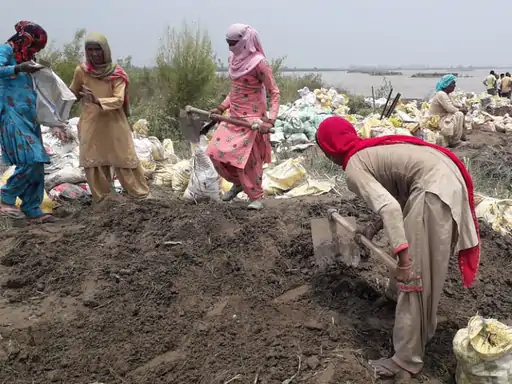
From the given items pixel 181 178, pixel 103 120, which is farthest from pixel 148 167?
pixel 103 120

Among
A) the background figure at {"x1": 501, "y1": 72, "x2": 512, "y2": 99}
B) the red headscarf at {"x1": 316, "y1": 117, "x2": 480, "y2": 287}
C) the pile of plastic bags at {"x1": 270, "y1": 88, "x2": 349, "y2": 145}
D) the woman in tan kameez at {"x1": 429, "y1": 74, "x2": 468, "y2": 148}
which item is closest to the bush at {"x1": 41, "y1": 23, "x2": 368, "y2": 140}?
the pile of plastic bags at {"x1": 270, "y1": 88, "x2": 349, "y2": 145}

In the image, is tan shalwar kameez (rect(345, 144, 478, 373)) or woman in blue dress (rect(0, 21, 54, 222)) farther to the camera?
woman in blue dress (rect(0, 21, 54, 222))

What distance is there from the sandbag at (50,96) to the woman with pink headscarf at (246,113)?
1.30 m

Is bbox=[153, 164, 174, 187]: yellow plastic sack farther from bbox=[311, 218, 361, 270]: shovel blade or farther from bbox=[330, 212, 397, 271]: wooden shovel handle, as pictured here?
bbox=[330, 212, 397, 271]: wooden shovel handle

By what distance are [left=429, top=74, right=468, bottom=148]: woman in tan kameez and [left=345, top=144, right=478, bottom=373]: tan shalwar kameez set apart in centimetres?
655

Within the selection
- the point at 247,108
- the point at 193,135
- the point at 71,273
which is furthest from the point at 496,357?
the point at 193,135

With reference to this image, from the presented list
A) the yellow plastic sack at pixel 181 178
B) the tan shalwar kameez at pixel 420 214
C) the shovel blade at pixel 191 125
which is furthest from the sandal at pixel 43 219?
the tan shalwar kameez at pixel 420 214

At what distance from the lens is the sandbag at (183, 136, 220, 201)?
4.94 metres

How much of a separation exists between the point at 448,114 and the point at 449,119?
7.1 inches

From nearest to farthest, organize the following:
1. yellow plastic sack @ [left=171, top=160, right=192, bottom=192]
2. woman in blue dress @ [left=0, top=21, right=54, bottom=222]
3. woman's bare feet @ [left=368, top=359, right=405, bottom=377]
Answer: woman's bare feet @ [left=368, top=359, right=405, bottom=377] < woman in blue dress @ [left=0, top=21, right=54, bottom=222] < yellow plastic sack @ [left=171, top=160, right=192, bottom=192]

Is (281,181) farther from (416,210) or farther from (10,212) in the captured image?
(416,210)

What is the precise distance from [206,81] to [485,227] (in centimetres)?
711

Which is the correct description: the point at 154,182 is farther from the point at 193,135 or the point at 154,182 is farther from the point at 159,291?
the point at 159,291

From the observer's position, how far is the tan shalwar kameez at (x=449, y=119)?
8.50 meters
